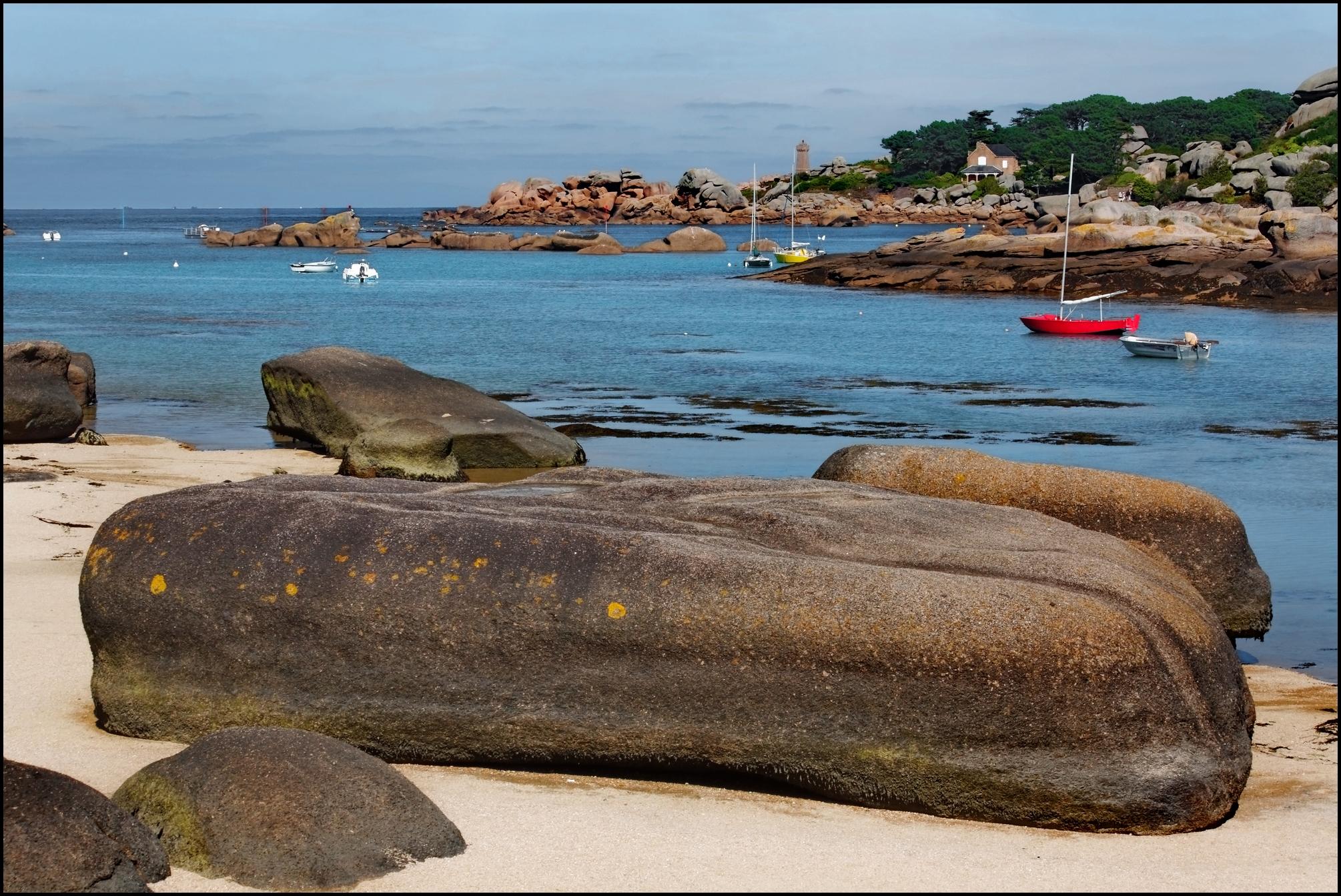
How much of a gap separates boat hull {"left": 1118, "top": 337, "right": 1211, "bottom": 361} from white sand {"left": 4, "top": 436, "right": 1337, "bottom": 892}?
34.5m

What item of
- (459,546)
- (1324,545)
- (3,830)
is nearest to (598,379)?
(1324,545)

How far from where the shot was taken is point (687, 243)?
121250mm

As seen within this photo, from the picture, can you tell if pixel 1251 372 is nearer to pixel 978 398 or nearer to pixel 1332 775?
pixel 978 398

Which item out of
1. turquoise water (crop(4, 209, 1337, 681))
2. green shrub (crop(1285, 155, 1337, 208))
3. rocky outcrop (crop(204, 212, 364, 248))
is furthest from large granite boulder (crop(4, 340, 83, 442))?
rocky outcrop (crop(204, 212, 364, 248))

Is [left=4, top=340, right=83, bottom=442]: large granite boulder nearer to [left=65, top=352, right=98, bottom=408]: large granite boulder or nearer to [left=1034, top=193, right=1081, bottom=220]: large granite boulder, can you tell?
[left=65, top=352, right=98, bottom=408]: large granite boulder

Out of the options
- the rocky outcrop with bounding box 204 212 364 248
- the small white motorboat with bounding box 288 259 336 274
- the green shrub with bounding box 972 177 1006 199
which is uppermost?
the green shrub with bounding box 972 177 1006 199

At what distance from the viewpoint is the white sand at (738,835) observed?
6.40 m

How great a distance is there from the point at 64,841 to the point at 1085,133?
17217 centimetres

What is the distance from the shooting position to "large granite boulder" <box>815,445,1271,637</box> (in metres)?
11.1

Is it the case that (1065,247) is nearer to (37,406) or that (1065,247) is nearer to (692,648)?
(37,406)

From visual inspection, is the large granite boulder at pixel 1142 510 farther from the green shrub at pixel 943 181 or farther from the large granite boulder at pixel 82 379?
the green shrub at pixel 943 181

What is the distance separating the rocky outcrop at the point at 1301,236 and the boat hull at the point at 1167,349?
94.5 ft

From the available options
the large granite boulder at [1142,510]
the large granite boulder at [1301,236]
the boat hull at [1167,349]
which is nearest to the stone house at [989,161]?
the large granite boulder at [1301,236]

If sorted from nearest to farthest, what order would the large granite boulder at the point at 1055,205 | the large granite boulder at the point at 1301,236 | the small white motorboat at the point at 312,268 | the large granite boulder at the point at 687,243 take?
the large granite boulder at the point at 1301,236, the small white motorboat at the point at 312,268, the large granite boulder at the point at 1055,205, the large granite boulder at the point at 687,243
